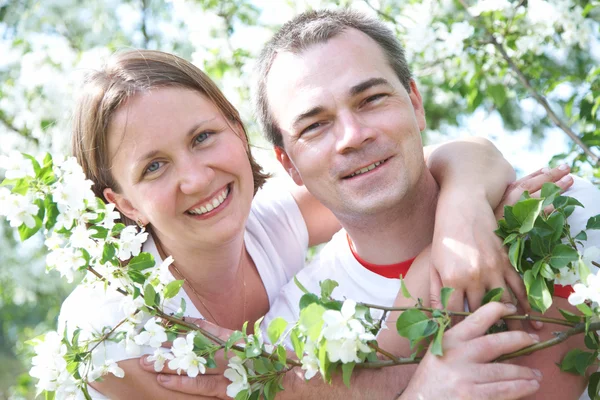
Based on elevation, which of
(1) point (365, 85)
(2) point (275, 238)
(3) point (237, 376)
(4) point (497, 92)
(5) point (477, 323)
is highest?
(1) point (365, 85)

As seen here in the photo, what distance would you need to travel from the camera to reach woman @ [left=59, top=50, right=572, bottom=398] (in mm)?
2139

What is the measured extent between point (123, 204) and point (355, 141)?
836mm

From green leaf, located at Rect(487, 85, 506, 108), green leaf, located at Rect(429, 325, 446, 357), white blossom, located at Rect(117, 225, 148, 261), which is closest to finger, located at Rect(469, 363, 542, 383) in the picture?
green leaf, located at Rect(429, 325, 446, 357)

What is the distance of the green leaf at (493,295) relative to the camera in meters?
1.61

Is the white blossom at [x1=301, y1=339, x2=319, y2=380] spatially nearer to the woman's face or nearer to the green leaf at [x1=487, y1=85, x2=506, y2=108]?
the woman's face

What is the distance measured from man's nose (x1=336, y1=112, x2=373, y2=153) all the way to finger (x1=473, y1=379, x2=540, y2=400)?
2.65 ft

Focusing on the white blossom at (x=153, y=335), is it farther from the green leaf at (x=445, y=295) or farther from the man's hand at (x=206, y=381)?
the green leaf at (x=445, y=295)

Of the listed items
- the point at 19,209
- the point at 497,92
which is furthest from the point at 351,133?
the point at 497,92

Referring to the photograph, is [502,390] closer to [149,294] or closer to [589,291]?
[589,291]

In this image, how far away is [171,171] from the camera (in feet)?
7.12

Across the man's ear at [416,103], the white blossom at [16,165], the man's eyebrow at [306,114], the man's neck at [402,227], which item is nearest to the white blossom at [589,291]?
the man's neck at [402,227]

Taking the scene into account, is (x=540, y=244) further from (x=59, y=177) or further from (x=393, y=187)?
(x=59, y=177)

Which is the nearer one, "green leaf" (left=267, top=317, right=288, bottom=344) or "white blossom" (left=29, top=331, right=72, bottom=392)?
"green leaf" (left=267, top=317, right=288, bottom=344)

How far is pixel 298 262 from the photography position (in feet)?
9.62
